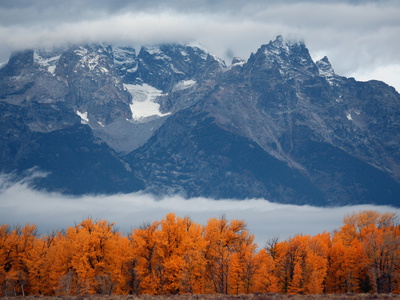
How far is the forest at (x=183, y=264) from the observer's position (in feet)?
365

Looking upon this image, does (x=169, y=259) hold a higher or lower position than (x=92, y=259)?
lower

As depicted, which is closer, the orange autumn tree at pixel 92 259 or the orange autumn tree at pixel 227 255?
the orange autumn tree at pixel 92 259

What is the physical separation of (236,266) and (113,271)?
22.5 metres

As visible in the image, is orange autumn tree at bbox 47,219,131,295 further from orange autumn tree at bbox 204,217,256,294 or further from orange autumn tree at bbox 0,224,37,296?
orange autumn tree at bbox 204,217,256,294

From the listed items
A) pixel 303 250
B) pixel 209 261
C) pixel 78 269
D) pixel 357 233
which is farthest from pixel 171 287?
pixel 357 233

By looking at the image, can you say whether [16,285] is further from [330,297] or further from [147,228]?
[330,297]

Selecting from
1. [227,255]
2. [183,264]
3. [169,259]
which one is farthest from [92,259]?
[227,255]

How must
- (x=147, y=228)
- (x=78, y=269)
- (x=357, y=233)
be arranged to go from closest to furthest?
(x=78, y=269)
(x=147, y=228)
(x=357, y=233)

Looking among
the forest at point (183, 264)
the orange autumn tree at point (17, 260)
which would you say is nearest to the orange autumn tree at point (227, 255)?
the forest at point (183, 264)

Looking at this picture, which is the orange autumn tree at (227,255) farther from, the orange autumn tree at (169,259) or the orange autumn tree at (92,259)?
the orange autumn tree at (92,259)

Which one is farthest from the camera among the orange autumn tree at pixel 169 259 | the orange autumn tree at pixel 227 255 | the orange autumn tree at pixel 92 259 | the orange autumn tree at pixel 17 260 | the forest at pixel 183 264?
the orange autumn tree at pixel 17 260

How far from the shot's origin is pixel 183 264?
10919 centimetres

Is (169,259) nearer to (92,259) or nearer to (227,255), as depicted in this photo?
(227,255)

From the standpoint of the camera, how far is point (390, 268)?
116 m
